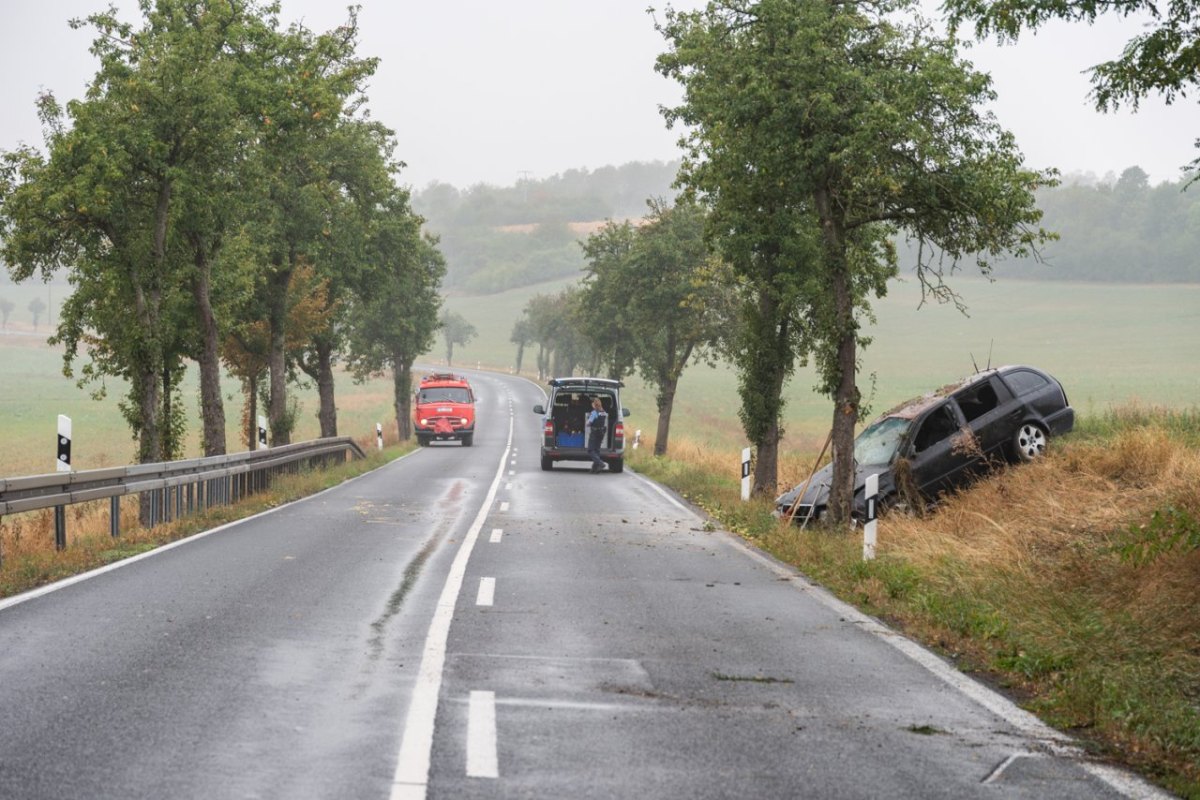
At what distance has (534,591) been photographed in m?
11.1

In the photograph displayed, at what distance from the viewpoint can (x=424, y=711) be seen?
622 centimetres

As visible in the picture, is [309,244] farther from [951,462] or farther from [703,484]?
[951,462]

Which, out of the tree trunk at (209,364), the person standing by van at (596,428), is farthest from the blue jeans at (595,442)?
the tree trunk at (209,364)

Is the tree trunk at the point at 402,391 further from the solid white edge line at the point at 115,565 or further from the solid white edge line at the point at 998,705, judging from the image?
the solid white edge line at the point at 998,705

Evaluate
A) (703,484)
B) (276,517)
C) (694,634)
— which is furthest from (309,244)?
(694,634)

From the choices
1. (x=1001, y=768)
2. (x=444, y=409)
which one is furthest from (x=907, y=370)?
(x=1001, y=768)

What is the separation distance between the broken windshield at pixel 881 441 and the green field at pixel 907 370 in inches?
863

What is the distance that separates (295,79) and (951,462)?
18.3 meters

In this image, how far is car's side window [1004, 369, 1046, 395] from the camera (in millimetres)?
18844

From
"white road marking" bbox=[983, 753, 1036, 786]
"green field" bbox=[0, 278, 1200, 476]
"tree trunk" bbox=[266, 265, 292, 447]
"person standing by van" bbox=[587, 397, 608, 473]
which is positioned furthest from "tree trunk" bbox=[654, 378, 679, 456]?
"white road marking" bbox=[983, 753, 1036, 786]

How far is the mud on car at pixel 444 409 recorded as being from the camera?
165 ft

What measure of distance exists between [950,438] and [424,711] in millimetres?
12998

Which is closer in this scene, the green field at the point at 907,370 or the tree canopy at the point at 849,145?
the tree canopy at the point at 849,145

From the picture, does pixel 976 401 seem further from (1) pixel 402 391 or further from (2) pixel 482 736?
(1) pixel 402 391
